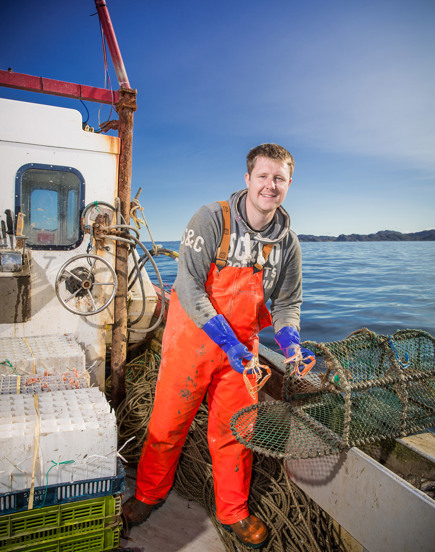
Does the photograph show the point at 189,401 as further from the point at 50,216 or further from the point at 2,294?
the point at 50,216

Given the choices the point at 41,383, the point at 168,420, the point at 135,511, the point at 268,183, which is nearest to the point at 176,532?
the point at 135,511

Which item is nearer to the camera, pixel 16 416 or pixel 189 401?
pixel 16 416

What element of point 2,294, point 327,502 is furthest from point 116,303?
point 327,502

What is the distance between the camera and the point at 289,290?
2.61 metres

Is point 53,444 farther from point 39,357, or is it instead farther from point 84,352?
point 84,352

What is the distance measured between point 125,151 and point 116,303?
4.44ft

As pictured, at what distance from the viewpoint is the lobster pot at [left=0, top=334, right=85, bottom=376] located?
240 centimetres

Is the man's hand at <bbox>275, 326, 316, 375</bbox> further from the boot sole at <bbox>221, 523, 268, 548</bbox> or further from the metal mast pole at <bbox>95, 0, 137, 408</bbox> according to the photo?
the metal mast pole at <bbox>95, 0, 137, 408</bbox>

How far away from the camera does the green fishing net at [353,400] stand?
2254 millimetres

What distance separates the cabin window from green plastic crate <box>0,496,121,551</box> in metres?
2.05

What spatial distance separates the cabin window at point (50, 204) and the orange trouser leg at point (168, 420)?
1.58m

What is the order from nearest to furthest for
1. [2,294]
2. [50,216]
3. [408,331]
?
[408,331] < [2,294] < [50,216]

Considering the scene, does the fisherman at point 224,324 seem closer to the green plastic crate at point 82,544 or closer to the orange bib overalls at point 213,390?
the orange bib overalls at point 213,390

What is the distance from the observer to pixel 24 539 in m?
1.80
